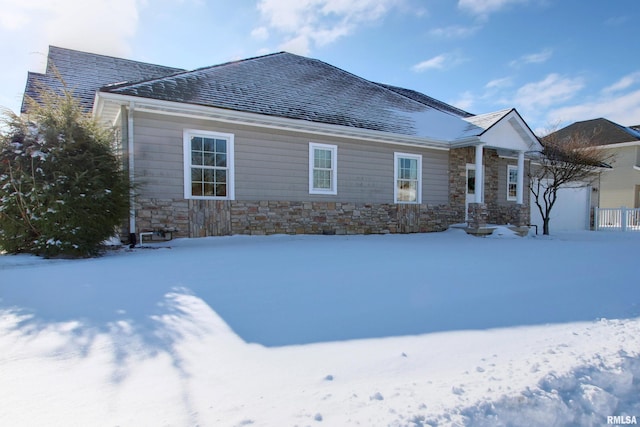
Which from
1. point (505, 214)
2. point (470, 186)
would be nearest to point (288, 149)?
point (470, 186)

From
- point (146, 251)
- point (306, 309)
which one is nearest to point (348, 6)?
point (146, 251)

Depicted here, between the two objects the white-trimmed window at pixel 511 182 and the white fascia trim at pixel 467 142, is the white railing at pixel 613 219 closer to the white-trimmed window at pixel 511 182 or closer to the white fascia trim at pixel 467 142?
the white-trimmed window at pixel 511 182

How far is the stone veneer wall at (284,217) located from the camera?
319 inches

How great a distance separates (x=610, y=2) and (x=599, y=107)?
55.6ft

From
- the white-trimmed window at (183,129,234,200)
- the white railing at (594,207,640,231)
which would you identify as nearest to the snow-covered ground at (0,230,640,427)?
the white-trimmed window at (183,129,234,200)

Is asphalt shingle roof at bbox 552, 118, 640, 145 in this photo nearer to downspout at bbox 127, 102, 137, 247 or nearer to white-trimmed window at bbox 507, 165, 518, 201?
white-trimmed window at bbox 507, 165, 518, 201

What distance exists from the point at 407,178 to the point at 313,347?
9.78 meters

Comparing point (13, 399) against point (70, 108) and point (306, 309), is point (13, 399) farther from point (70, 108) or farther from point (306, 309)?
point (70, 108)

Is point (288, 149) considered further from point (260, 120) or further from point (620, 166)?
point (620, 166)

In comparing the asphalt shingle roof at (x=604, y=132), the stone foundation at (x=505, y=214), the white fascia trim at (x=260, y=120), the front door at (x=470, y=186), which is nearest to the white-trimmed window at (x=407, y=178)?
the white fascia trim at (x=260, y=120)

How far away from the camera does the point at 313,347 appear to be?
2.53 meters

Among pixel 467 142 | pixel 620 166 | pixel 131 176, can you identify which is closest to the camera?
pixel 131 176

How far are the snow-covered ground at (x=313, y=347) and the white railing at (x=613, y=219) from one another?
48.5 feet

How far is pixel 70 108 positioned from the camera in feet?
21.3
